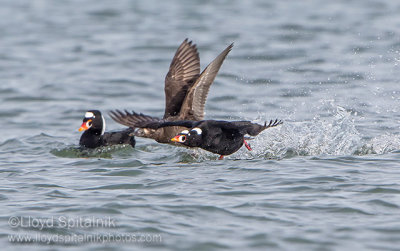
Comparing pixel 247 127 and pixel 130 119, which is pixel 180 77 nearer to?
pixel 130 119

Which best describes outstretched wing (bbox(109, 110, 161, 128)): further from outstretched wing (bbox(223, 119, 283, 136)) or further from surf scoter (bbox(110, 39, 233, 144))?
outstretched wing (bbox(223, 119, 283, 136))

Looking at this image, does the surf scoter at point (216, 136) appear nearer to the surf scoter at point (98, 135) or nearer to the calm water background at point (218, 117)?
the calm water background at point (218, 117)

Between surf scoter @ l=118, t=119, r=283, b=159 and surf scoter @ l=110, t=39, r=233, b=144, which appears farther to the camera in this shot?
surf scoter @ l=110, t=39, r=233, b=144

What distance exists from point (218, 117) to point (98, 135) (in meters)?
2.59

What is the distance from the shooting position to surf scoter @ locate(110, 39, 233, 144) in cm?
913

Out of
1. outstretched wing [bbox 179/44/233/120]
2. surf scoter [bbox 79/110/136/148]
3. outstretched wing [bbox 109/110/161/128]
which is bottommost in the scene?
surf scoter [bbox 79/110/136/148]

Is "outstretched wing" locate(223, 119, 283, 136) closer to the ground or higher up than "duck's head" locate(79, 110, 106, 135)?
higher up

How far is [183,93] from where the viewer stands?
977 centimetres

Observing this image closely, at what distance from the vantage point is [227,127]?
850 centimetres

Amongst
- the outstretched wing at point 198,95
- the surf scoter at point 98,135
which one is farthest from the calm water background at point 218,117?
the outstretched wing at point 198,95

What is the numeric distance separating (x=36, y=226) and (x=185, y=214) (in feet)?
4.11

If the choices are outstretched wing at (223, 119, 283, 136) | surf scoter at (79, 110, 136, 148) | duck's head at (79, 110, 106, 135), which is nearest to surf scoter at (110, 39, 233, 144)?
surf scoter at (79, 110, 136, 148)

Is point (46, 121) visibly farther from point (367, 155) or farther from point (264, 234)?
point (264, 234)

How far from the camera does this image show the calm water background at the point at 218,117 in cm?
589
